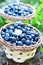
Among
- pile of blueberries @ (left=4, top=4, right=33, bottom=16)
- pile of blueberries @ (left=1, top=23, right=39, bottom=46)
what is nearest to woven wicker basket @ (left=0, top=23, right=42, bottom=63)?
pile of blueberries @ (left=1, top=23, right=39, bottom=46)

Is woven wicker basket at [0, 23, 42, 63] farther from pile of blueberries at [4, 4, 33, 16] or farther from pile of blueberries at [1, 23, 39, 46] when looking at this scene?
pile of blueberries at [4, 4, 33, 16]

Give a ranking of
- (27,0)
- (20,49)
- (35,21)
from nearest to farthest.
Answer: (20,49) → (35,21) → (27,0)

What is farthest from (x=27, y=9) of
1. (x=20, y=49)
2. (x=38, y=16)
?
(x=20, y=49)

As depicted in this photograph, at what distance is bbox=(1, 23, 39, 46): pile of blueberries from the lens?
1313mm

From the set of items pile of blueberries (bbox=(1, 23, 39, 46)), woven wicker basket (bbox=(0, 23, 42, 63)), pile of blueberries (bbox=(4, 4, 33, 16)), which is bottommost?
Answer: woven wicker basket (bbox=(0, 23, 42, 63))

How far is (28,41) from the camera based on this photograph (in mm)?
1315

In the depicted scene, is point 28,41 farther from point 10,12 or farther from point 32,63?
point 10,12

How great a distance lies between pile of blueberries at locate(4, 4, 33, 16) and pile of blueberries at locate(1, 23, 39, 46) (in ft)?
0.46

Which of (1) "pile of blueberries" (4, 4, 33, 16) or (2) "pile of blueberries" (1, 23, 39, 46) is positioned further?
(1) "pile of blueberries" (4, 4, 33, 16)

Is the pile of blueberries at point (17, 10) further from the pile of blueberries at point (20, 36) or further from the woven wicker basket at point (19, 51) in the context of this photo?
the woven wicker basket at point (19, 51)

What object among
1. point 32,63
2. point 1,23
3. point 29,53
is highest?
point 1,23

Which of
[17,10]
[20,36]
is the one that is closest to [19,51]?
[20,36]

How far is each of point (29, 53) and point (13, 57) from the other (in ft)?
0.36

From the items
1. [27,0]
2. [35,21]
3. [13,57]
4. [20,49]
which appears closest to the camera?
[20,49]
